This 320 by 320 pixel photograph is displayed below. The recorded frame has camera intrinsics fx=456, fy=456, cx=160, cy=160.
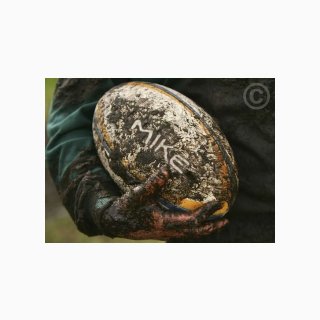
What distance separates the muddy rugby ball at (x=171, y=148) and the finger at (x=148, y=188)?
0.17 feet

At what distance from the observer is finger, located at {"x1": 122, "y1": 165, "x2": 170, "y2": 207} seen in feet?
4.80

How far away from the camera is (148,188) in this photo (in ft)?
4.80

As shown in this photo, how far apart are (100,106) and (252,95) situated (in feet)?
1.93

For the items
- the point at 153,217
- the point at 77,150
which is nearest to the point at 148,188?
the point at 153,217

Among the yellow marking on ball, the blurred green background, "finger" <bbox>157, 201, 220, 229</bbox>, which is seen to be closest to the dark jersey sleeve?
"finger" <bbox>157, 201, 220, 229</bbox>

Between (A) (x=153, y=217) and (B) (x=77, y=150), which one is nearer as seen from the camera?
(A) (x=153, y=217)

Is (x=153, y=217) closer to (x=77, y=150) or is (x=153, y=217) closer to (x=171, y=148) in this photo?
(x=171, y=148)

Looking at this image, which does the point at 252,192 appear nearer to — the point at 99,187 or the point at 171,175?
the point at 171,175

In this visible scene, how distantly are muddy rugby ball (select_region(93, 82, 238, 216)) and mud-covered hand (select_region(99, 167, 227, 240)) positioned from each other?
0.04 meters

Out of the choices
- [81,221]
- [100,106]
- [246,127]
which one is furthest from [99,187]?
[246,127]

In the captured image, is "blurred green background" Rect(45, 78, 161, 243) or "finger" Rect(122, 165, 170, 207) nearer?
"finger" Rect(122, 165, 170, 207)

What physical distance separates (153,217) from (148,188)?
0.11 m

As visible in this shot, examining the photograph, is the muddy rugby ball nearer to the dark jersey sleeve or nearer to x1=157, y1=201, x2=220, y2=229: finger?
x1=157, y1=201, x2=220, y2=229: finger

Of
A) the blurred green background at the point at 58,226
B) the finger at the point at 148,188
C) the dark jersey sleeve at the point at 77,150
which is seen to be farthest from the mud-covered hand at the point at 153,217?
the blurred green background at the point at 58,226
